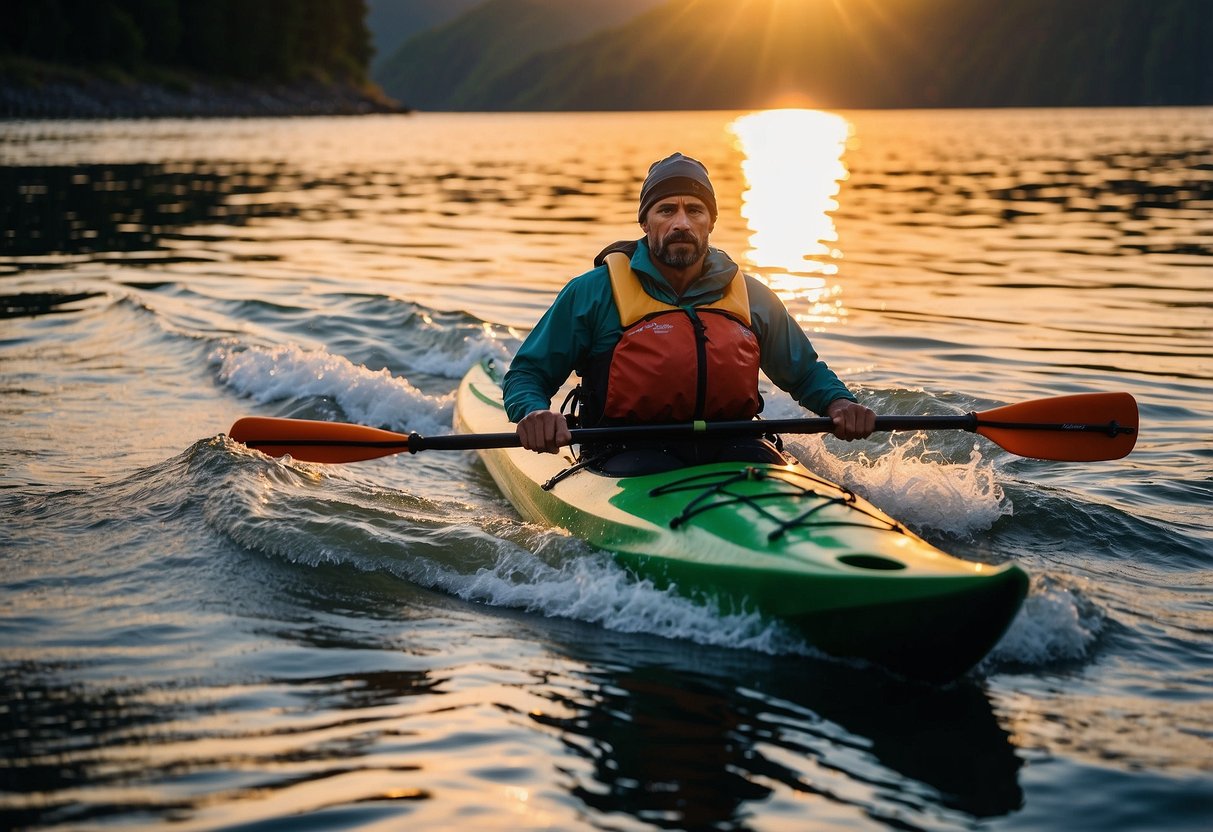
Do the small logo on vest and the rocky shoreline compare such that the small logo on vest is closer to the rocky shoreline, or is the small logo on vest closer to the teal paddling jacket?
the teal paddling jacket

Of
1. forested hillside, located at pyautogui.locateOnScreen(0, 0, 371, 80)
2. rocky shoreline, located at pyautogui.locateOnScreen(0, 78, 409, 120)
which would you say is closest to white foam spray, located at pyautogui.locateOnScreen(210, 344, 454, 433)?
rocky shoreline, located at pyautogui.locateOnScreen(0, 78, 409, 120)

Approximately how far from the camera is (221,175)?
30859 mm

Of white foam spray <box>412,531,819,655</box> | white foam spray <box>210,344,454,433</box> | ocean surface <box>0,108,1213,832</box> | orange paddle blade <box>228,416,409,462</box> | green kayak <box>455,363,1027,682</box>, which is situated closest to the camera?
ocean surface <box>0,108,1213,832</box>

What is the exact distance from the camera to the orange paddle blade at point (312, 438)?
5.97m

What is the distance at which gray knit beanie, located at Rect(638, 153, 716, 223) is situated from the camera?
5543 mm

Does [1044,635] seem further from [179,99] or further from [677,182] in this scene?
[179,99]

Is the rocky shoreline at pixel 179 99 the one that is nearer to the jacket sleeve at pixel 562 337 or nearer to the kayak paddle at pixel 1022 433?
the kayak paddle at pixel 1022 433

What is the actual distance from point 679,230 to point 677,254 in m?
0.11

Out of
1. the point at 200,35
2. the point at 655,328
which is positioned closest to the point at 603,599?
the point at 655,328

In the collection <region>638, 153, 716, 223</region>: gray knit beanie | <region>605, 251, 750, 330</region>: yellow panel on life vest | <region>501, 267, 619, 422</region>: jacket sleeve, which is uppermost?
<region>638, 153, 716, 223</region>: gray knit beanie

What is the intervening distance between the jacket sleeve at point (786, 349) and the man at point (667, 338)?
0.03 feet

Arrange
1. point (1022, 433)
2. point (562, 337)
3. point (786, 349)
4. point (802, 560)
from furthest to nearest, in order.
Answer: point (1022, 433), point (786, 349), point (562, 337), point (802, 560)

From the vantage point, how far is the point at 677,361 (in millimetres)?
5414

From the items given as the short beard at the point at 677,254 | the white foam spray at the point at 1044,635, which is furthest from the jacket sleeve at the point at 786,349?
the white foam spray at the point at 1044,635
